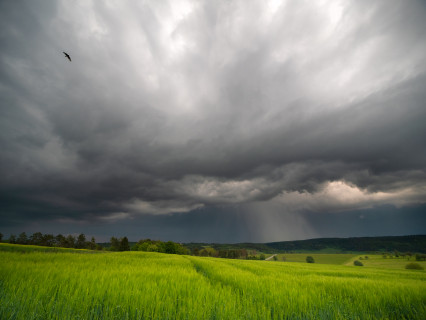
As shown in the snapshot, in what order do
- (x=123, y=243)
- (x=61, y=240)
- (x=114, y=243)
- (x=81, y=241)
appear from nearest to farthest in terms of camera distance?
(x=123, y=243) < (x=114, y=243) < (x=61, y=240) < (x=81, y=241)

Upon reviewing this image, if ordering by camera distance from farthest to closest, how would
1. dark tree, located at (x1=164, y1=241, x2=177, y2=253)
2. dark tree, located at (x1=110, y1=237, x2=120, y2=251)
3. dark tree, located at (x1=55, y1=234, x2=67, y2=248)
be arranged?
dark tree, located at (x1=55, y1=234, x2=67, y2=248) < dark tree, located at (x1=110, y1=237, x2=120, y2=251) < dark tree, located at (x1=164, y1=241, x2=177, y2=253)

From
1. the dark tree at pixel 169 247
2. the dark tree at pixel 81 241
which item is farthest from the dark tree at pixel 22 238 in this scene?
the dark tree at pixel 169 247

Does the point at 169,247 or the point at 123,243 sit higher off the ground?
the point at 123,243

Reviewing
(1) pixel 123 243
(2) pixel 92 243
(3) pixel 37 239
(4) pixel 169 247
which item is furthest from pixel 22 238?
(4) pixel 169 247

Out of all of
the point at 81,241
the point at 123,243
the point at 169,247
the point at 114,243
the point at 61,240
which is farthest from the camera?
the point at 81,241

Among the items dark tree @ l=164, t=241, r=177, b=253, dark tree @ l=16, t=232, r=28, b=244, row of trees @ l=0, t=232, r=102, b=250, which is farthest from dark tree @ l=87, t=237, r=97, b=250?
dark tree @ l=164, t=241, r=177, b=253

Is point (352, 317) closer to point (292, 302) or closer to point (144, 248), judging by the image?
point (292, 302)

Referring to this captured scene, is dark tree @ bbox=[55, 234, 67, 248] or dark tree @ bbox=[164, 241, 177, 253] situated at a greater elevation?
dark tree @ bbox=[55, 234, 67, 248]

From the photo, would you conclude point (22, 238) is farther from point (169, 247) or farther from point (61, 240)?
point (169, 247)

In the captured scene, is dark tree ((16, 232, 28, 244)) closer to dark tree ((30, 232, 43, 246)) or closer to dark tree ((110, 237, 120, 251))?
dark tree ((30, 232, 43, 246))

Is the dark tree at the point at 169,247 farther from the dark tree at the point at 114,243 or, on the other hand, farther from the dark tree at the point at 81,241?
the dark tree at the point at 81,241

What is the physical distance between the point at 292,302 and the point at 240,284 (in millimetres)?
2217

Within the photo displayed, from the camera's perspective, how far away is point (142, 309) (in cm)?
301

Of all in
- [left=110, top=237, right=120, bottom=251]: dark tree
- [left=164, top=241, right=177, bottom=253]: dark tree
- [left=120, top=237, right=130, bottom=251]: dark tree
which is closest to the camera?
[left=164, top=241, right=177, bottom=253]: dark tree
